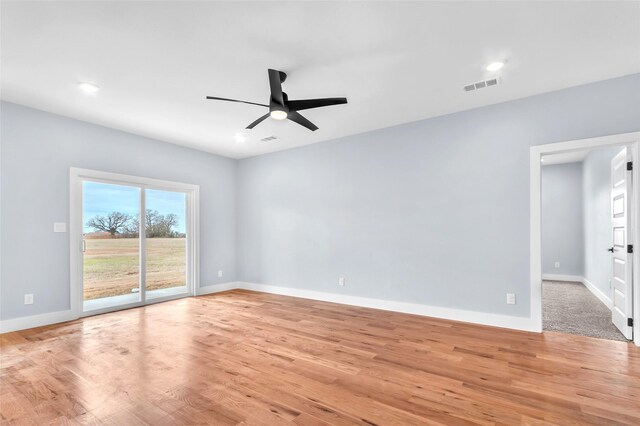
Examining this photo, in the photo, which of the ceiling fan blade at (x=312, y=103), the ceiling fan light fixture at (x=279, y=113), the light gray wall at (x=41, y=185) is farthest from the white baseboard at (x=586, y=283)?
the light gray wall at (x=41, y=185)

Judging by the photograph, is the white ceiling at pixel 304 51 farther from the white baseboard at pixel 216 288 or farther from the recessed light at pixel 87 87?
the white baseboard at pixel 216 288

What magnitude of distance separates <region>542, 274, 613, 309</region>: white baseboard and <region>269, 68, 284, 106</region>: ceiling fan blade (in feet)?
18.5

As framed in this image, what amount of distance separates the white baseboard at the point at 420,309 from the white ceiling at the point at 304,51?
265cm

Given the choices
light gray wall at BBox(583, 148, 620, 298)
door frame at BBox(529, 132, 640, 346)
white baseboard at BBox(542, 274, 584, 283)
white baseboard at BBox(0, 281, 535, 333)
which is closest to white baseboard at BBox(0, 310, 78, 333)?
white baseboard at BBox(0, 281, 535, 333)

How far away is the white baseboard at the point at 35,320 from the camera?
3566 millimetres

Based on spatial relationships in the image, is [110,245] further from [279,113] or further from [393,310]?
[393,310]

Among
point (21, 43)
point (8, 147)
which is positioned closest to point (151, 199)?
point (8, 147)

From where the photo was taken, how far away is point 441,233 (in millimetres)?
4102

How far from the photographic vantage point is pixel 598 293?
5.31m

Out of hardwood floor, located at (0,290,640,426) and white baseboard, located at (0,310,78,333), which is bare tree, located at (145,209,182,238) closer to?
white baseboard, located at (0,310,78,333)

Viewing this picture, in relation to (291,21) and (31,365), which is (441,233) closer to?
(291,21)

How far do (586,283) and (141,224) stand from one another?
28.7ft

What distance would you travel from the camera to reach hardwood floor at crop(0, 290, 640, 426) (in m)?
1.95

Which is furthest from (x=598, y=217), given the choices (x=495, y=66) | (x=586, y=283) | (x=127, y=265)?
(x=127, y=265)
